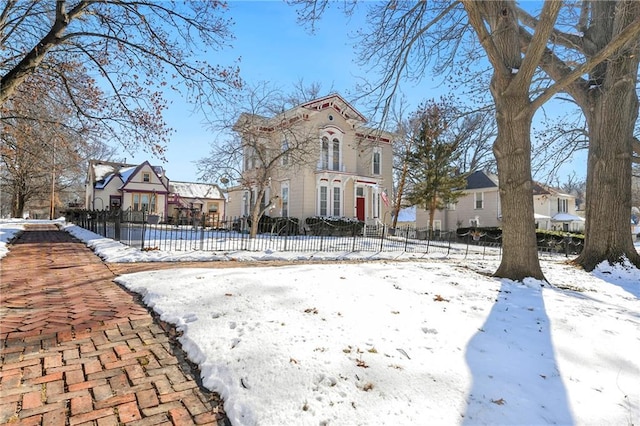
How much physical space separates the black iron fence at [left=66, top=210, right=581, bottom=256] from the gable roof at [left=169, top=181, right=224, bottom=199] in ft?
46.3

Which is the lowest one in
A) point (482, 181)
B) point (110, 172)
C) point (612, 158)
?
point (612, 158)

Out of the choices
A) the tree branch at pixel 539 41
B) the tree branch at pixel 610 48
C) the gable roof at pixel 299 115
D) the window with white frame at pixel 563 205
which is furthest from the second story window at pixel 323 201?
the window with white frame at pixel 563 205

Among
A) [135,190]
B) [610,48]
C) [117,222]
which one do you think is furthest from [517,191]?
[135,190]

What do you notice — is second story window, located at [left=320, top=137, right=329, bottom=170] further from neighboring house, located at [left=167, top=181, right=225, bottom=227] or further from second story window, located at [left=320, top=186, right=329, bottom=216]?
neighboring house, located at [left=167, top=181, right=225, bottom=227]

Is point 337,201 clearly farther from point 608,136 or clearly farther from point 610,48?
point 610,48

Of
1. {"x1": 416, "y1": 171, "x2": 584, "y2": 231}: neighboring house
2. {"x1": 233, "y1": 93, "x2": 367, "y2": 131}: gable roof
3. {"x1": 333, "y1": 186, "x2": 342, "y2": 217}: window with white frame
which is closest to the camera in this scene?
{"x1": 233, "y1": 93, "x2": 367, "y2": 131}: gable roof

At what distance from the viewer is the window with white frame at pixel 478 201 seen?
30469 mm

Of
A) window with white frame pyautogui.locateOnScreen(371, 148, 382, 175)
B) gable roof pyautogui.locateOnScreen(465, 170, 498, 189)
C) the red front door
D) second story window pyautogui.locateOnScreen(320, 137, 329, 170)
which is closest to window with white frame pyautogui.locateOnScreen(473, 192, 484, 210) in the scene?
gable roof pyautogui.locateOnScreen(465, 170, 498, 189)

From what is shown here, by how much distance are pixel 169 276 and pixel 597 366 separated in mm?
5380

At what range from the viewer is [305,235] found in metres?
19.6

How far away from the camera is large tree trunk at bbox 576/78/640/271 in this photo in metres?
9.15

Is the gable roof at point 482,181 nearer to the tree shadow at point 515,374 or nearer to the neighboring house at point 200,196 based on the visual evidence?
the neighboring house at point 200,196

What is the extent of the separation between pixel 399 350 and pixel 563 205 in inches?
1583

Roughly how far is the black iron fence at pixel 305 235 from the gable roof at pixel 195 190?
14097 millimetres
